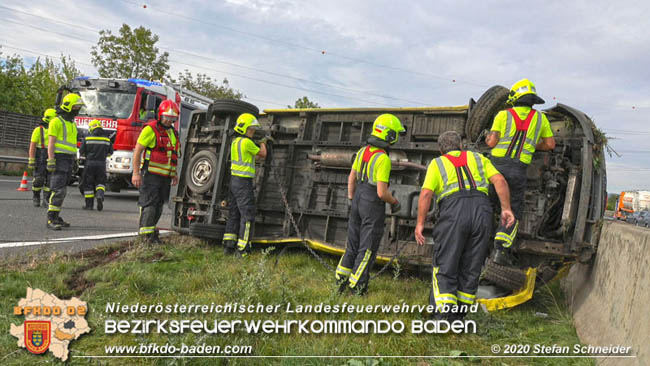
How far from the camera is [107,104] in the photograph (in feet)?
36.1

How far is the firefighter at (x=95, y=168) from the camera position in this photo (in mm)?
8578

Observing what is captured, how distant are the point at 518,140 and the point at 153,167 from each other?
172 inches

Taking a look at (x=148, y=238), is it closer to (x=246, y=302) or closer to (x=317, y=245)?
(x=317, y=245)

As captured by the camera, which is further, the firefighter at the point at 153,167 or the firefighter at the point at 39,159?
the firefighter at the point at 39,159

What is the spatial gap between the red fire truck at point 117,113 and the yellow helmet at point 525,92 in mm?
8722

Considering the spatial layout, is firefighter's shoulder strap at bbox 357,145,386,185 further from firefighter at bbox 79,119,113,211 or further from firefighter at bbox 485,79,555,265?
firefighter at bbox 79,119,113,211

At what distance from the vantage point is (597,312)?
3344 millimetres

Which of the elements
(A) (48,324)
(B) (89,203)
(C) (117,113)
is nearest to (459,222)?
(A) (48,324)

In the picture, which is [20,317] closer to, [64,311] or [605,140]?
[64,311]

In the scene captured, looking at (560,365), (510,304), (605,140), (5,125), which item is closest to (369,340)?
(560,365)

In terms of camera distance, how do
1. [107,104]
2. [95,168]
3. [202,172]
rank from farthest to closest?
[107,104]
[95,168]
[202,172]

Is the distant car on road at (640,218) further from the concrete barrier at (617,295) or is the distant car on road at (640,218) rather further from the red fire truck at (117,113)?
the red fire truck at (117,113)

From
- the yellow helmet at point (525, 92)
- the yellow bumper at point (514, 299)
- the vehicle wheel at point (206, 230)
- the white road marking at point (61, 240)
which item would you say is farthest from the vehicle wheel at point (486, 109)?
the white road marking at point (61, 240)

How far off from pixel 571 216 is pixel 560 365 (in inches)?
78.3
